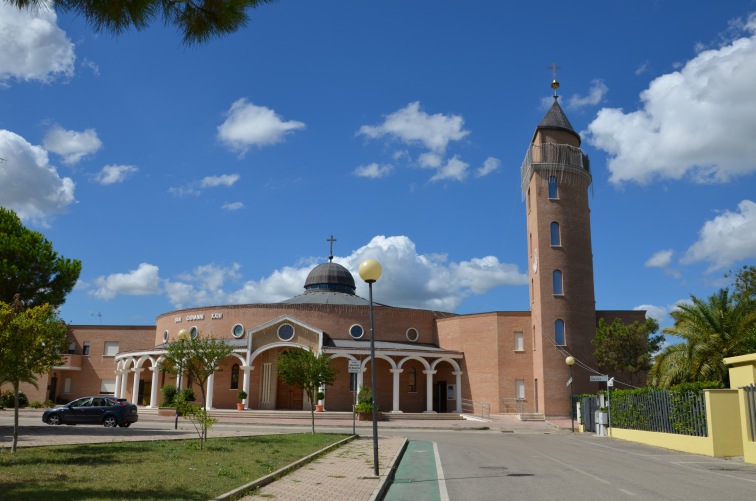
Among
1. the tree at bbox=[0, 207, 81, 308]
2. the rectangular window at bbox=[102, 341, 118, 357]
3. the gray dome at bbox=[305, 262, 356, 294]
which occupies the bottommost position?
the rectangular window at bbox=[102, 341, 118, 357]

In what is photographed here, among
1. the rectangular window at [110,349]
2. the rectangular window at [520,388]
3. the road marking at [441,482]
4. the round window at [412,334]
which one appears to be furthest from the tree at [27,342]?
the rectangular window at [110,349]

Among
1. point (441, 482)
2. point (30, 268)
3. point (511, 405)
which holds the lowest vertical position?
point (511, 405)

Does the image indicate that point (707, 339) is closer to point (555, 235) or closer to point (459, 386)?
point (555, 235)

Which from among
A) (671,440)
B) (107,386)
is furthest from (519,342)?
(107,386)

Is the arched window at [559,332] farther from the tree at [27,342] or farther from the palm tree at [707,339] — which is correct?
the tree at [27,342]

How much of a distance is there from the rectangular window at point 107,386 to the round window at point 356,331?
21577 millimetres

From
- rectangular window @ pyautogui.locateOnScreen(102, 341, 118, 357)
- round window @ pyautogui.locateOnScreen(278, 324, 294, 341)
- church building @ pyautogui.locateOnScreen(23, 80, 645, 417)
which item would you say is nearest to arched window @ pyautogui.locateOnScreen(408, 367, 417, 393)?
church building @ pyautogui.locateOnScreen(23, 80, 645, 417)

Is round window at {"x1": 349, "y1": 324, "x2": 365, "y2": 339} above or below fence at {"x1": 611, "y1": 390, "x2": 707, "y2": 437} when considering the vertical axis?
above

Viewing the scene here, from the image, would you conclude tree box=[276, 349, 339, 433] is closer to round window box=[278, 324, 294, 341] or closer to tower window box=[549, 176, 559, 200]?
round window box=[278, 324, 294, 341]

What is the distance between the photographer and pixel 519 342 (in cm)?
4181

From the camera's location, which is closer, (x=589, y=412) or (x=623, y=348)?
(x=589, y=412)

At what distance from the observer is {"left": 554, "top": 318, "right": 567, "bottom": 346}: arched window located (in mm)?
38125

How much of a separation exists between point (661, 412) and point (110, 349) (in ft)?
148

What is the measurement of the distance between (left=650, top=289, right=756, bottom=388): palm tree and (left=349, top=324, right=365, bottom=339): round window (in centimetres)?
2332
